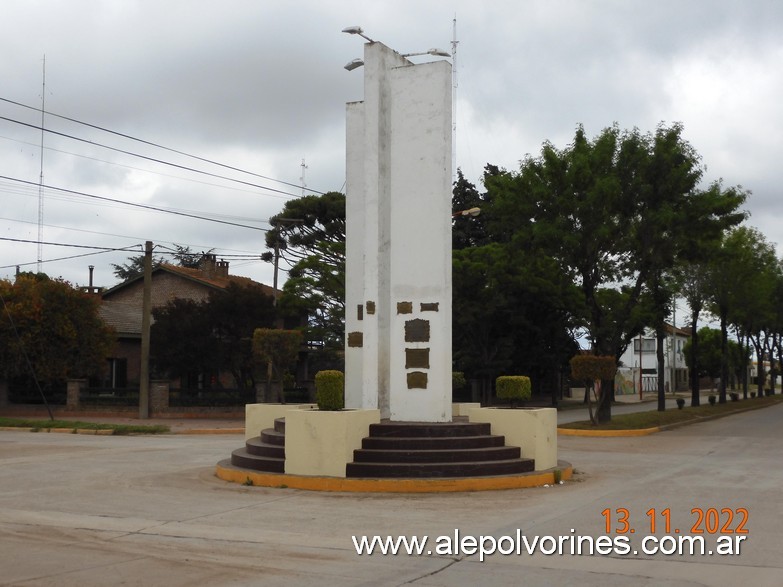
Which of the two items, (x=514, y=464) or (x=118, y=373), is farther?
(x=118, y=373)

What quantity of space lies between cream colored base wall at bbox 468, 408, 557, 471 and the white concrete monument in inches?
38.9

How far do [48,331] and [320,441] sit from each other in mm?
26814

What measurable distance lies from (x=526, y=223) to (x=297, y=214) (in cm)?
2055

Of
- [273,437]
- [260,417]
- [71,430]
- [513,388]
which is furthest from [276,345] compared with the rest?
[513,388]

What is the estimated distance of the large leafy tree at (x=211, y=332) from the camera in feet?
122

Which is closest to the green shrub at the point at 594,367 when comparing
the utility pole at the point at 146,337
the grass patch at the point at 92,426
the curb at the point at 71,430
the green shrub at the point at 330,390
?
the grass patch at the point at 92,426

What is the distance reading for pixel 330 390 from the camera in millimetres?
15086

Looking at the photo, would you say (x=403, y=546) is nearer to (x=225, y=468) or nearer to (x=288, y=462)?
(x=288, y=462)

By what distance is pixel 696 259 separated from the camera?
107 feet

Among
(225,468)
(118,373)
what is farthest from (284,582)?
(118,373)

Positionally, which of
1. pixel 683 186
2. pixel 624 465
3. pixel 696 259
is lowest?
pixel 624 465

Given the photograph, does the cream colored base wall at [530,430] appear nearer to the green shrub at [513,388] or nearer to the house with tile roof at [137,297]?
the green shrub at [513,388]

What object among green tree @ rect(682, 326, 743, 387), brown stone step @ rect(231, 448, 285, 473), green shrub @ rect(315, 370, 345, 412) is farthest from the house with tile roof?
green tree @ rect(682, 326, 743, 387)

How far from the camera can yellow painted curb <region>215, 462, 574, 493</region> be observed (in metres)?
13.6
